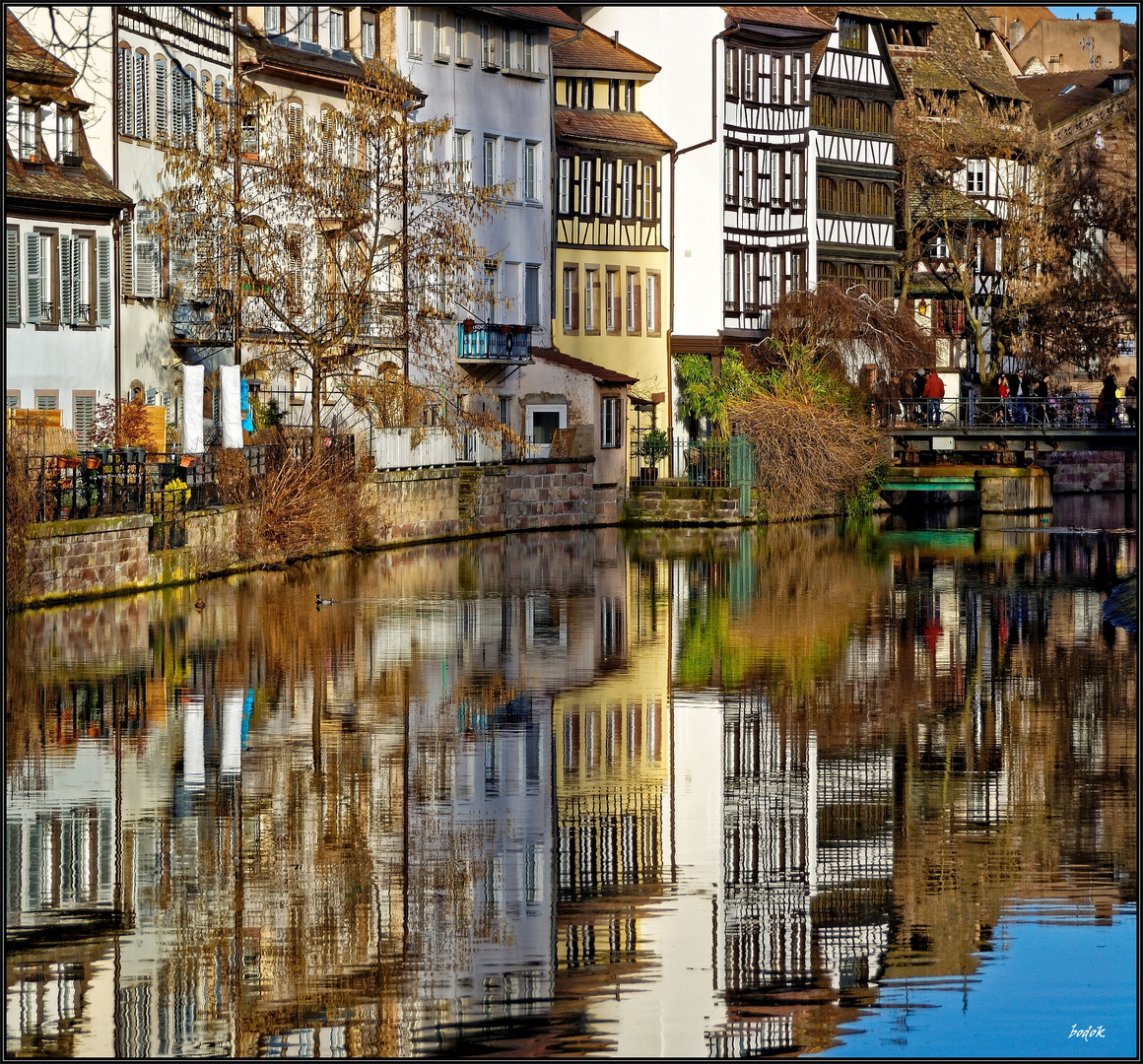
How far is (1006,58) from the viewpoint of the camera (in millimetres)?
110750

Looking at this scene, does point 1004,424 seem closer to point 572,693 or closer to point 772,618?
point 772,618

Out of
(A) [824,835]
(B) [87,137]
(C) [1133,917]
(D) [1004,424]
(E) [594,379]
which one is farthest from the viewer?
(D) [1004,424]

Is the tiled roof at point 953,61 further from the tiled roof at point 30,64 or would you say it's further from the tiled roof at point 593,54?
the tiled roof at point 30,64

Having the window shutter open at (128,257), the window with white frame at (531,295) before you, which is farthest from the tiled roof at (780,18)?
the window shutter open at (128,257)

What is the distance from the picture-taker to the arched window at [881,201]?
8038 cm

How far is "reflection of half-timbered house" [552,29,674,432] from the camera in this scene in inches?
2537

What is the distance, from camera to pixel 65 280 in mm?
41031

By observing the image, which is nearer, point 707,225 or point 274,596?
point 274,596

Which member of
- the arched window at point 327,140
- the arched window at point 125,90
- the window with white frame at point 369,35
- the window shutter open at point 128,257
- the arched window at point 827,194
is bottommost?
the window shutter open at point 128,257

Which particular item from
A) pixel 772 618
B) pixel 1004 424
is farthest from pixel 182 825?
pixel 1004 424

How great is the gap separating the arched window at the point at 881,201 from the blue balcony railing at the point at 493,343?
26.3 meters

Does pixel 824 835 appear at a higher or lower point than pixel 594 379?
lower

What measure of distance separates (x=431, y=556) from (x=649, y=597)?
8561 mm

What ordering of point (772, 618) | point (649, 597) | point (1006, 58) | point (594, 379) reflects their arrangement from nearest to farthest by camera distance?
point (772, 618) < point (649, 597) < point (594, 379) < point (1006, 58)
